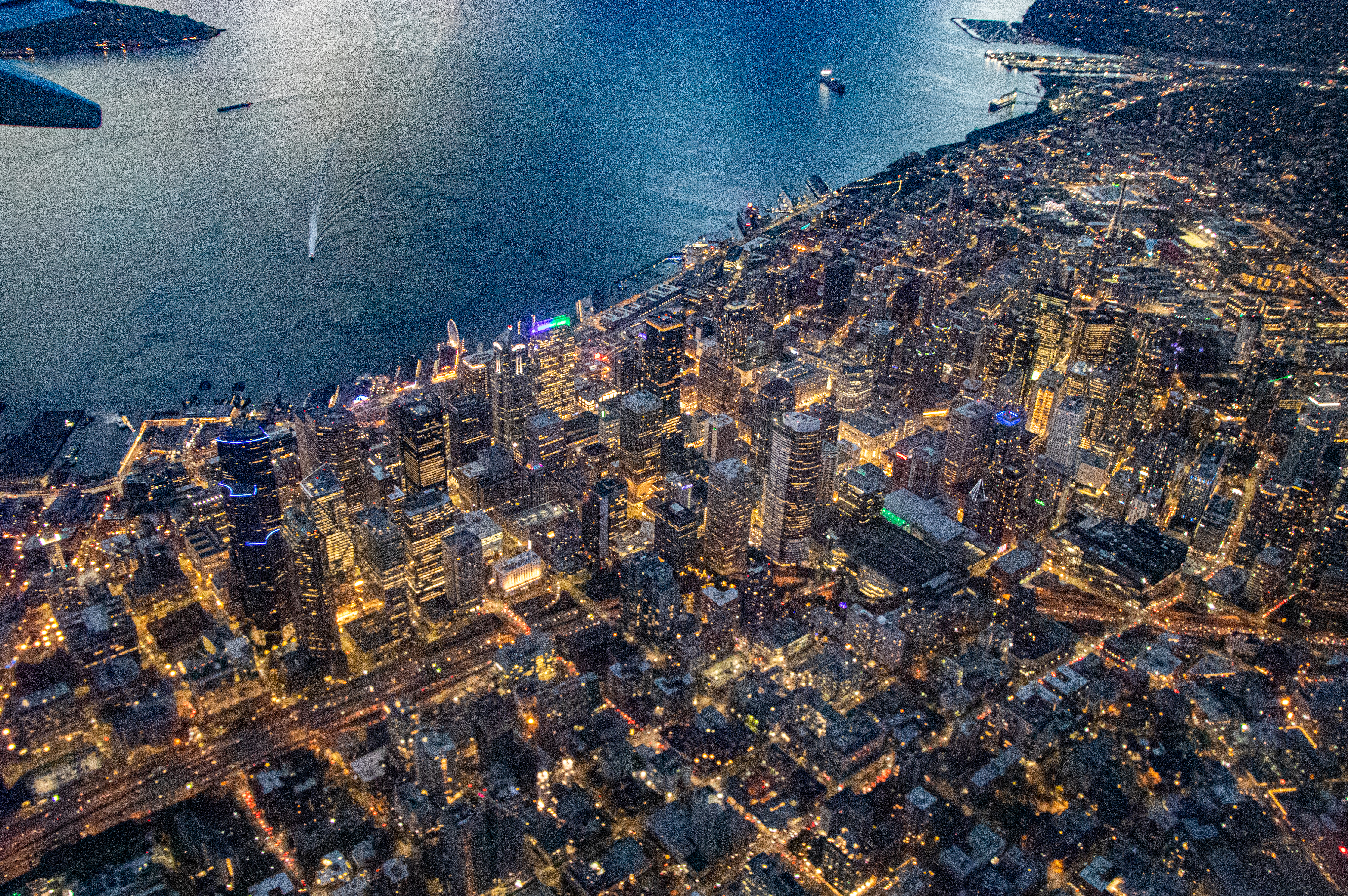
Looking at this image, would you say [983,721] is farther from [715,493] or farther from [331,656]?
[331,656]

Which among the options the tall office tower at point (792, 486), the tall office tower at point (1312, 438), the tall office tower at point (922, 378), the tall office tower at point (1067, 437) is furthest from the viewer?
the tall office tower at point (922, 378)

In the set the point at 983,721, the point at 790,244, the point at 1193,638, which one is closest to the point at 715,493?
the point at 983,721

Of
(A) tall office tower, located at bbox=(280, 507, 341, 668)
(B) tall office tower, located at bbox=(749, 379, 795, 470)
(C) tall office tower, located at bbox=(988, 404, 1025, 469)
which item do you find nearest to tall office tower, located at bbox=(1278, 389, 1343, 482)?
(C) tall office tower, located at bbox=(988, 404, 1025, 469)

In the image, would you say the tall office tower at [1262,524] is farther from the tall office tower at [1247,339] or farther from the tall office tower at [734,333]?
the tall office tower at [734,333]

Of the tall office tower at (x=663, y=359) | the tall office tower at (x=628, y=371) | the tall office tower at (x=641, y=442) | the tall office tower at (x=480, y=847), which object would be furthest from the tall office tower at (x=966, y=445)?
the tall office tower at (x=480, y=847)

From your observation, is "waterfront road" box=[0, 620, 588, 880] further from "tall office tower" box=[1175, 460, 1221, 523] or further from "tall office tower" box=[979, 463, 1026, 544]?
"tall office tower" box=[1175, 460, 1221, 523]

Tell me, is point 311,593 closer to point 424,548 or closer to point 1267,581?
point 424,548
